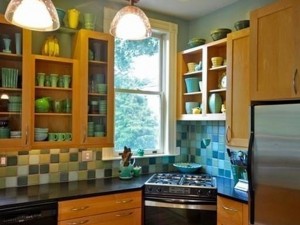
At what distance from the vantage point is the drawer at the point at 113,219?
228 centimetres

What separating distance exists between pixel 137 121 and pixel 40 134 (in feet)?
3.71

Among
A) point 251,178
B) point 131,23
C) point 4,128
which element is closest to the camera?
point 131,23

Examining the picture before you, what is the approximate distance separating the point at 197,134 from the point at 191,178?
0.67 metres

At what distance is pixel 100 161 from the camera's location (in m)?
2.96

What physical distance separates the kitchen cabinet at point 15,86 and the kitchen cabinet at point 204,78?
1.69 meters

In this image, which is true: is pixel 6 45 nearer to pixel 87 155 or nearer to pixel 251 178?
pixel 87 155

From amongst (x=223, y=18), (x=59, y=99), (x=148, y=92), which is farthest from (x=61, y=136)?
(x=223, y=18)

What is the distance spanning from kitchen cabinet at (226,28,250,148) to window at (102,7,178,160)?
0.88 metres

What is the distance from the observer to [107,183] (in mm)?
2734

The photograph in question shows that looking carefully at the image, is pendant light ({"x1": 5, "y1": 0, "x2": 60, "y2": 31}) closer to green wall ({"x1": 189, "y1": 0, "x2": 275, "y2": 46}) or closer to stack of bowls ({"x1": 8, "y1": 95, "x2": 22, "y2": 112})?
stack of bowls ({"x1": 8, "y1": 95, "x2": 22, "y2": 112})

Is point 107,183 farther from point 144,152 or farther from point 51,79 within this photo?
point 51,79

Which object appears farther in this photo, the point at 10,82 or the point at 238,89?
the point at 238,89

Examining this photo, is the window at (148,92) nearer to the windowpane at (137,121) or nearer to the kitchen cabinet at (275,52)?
the windowpane at (137,121)

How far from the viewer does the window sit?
3.17 meters
